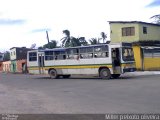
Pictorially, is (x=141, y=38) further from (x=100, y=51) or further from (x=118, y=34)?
(x=100, y=51)

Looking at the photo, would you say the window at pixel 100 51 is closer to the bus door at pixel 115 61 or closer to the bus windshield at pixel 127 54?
the bus door at pixel 115 61

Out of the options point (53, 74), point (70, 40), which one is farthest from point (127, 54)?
point (70, 40)

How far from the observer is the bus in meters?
28.2

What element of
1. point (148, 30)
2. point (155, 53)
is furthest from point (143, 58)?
point (148, 30)

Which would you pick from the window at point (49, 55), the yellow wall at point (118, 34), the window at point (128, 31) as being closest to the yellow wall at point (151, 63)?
the yellow wall at point (118, 34)

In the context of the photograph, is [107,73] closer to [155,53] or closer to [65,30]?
[155,53]

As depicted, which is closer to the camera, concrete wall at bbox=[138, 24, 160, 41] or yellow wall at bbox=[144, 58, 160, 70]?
yellow wall at bbox=[144, 58, 160, 70]

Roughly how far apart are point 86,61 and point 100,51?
1727 mm

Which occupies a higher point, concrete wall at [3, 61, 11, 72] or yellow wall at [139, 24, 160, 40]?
yellow wall at [139, 24, 160, 40]

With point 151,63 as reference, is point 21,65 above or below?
below

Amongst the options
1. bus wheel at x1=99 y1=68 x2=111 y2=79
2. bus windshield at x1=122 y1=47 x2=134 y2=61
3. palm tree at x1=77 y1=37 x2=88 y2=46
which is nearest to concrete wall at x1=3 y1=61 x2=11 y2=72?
palm tree at x1=77 y1=37 x2=88 y2=46

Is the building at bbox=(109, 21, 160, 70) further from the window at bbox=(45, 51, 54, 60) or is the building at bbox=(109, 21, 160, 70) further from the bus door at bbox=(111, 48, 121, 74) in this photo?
the bus door at bbox=(111, 48, 121, 74)

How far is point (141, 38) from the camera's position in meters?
45.2

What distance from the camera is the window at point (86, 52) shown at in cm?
2991
